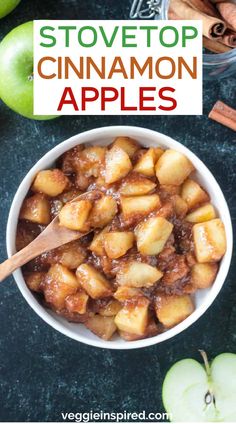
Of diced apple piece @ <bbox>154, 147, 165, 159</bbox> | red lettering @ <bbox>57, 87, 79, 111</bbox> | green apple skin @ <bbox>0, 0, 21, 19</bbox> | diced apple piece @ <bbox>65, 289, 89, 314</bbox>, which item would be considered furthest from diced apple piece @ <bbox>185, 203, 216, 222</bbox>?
green apple skin @ <bbox>0, 0, 21, 19</bbox>

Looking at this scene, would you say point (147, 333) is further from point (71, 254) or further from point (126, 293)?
point (71, 254)

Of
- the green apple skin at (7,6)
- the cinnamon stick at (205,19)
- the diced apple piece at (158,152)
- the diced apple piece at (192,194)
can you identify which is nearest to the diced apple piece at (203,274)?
the diced apple piece at (192,194)

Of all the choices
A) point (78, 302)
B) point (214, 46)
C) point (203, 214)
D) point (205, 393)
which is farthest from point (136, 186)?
point (205, 393)

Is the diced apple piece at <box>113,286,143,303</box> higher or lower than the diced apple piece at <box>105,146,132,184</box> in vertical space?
lower

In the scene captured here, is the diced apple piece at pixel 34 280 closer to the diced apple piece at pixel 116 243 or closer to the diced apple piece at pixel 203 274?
the diced apple piece at pixel 116 243

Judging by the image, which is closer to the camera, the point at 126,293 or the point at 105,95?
the point at 126,293

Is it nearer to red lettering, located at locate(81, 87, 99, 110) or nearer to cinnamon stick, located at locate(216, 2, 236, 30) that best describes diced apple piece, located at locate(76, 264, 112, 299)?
red lettering, located at locate(81, 87, 99, 110)
